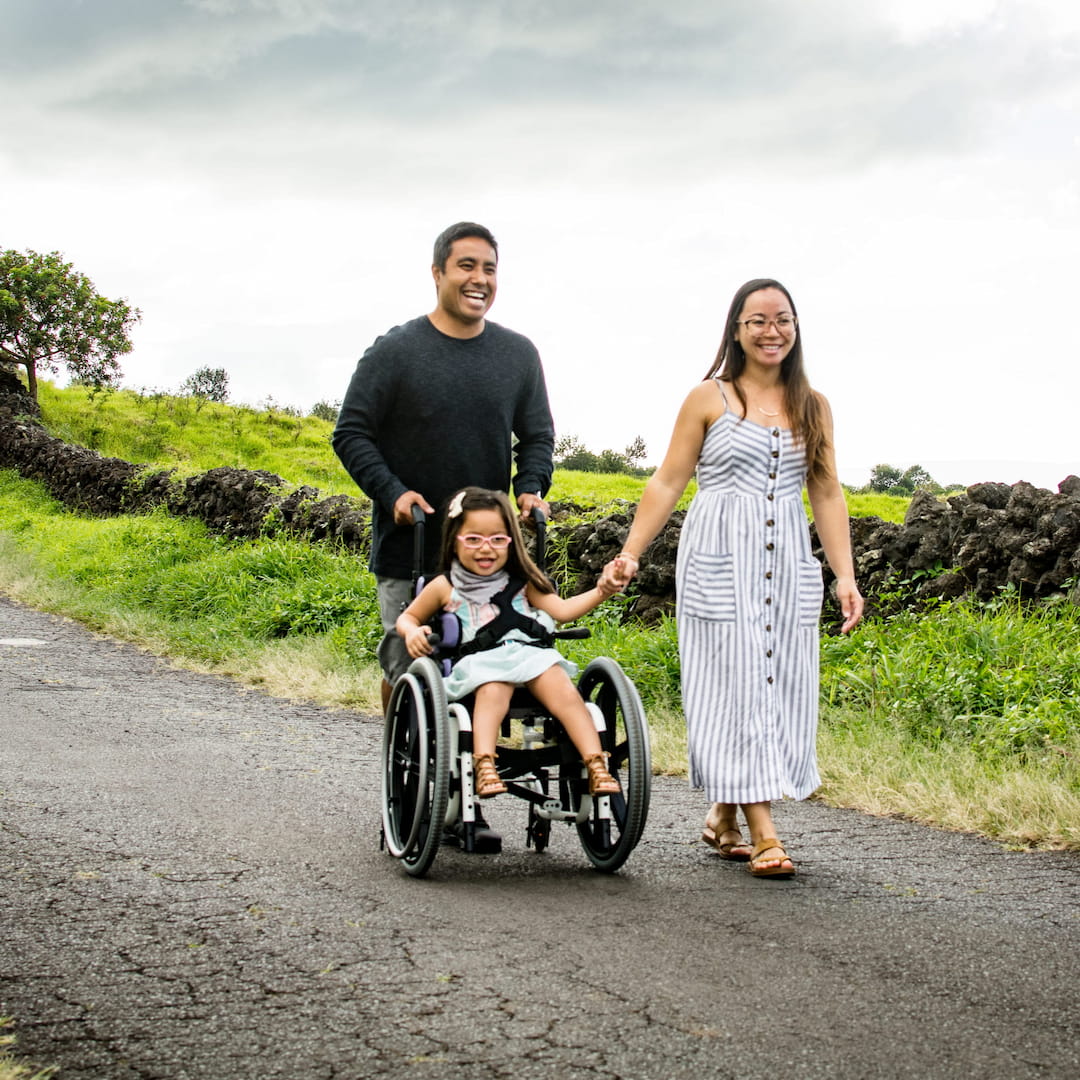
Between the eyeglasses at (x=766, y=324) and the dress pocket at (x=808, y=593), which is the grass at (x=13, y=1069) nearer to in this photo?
the dress pocket at (x=808, y=593)

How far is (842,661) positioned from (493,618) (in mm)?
3728

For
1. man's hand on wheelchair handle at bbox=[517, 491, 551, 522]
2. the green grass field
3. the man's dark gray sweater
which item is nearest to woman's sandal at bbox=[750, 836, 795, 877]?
the green grass field

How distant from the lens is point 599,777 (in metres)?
4.40

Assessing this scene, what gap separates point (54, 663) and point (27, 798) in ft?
17.9

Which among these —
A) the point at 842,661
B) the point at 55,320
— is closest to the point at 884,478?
the point at 842,661

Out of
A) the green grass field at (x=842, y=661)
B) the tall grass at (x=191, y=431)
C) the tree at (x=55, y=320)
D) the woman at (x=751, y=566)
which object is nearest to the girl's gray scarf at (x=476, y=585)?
the woman at (x=751, y=566)

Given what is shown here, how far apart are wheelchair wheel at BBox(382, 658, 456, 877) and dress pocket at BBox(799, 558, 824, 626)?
1.36 metres

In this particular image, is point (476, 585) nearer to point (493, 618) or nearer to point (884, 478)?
point (493, 618)

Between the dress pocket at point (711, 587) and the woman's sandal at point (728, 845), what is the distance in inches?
33.6

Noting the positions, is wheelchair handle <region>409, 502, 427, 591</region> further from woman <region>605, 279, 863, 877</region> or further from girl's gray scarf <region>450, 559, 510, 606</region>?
woman <region>605, 279, 863, 877</region>

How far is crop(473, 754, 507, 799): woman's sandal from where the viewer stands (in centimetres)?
432

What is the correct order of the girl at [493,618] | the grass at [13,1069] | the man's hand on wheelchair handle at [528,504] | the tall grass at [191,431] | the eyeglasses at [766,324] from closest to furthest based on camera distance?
the grass at [13,1069] < the girl at [493,618] < the eyeglasses at [766,324] < the man's hand on wheelchair handle at [528,504] < the tall grass at [191,431]

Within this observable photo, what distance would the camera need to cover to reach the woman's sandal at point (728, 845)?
4906mm

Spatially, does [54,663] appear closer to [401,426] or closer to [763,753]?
[401,426]
